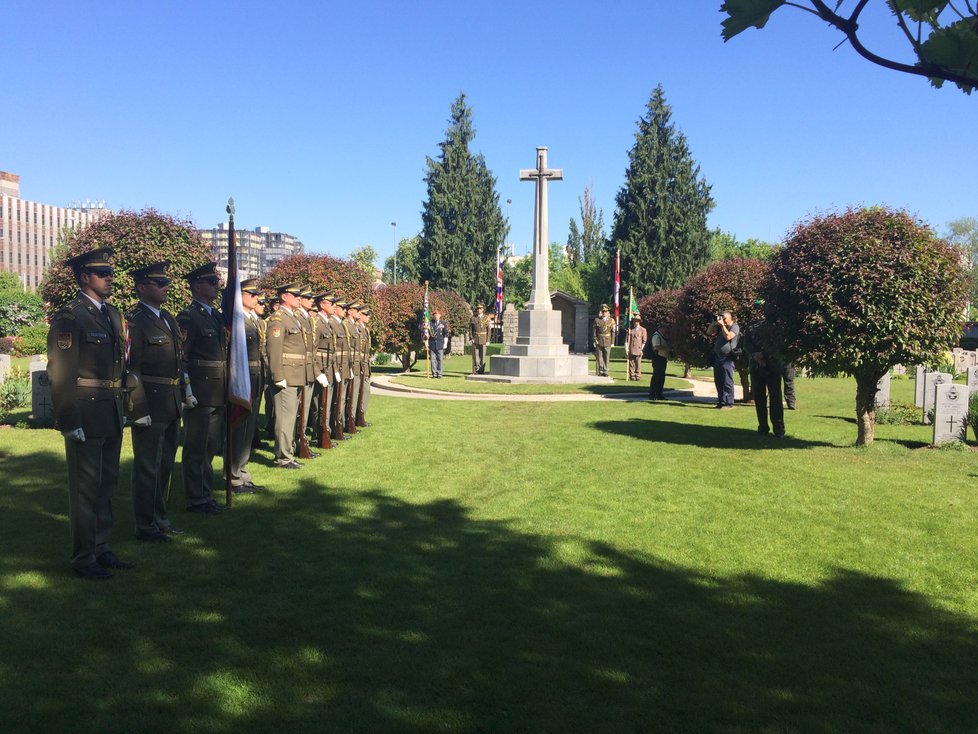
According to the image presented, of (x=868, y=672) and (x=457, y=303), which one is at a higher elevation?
(x=457, y=303)

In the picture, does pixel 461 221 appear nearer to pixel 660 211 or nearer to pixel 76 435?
pixel 660 211

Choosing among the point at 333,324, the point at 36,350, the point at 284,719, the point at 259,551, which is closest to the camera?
the point at 284,719

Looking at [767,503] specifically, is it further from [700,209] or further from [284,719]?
[700,209]

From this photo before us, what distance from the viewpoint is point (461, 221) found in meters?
64.2

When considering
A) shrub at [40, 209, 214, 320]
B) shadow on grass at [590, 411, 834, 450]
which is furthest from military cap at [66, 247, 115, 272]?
shadow on grass at [590, 411, 834, 450]

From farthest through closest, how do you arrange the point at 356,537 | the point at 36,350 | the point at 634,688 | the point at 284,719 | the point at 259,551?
the point at 36,350 < the point at 356,537 < the point at 259,551 < the point at 634,688 < the point at 284,719

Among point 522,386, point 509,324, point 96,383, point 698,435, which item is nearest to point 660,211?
point 509,324

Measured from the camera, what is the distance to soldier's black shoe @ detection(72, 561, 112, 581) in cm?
581

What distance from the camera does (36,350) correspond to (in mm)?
38281

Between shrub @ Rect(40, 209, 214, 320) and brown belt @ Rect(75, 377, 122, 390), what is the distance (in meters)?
7.39

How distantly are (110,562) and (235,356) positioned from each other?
8.56ft

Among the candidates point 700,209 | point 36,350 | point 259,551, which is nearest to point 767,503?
point 259,551

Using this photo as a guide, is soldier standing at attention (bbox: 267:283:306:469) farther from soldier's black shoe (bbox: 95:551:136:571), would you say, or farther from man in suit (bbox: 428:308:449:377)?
man in suit (bbox: 428:308:449:377)

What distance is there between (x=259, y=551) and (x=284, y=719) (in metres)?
2.92
